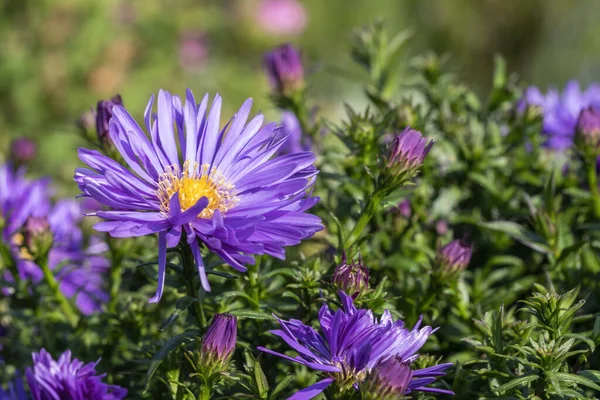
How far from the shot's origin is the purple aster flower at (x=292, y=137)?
1.40 m

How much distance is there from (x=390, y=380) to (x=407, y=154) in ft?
1.01

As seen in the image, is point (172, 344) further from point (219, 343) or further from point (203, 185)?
point (203, 185)

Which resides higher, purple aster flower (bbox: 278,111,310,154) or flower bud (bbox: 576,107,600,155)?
purple aster flower (bbox: 278,111,310,154)

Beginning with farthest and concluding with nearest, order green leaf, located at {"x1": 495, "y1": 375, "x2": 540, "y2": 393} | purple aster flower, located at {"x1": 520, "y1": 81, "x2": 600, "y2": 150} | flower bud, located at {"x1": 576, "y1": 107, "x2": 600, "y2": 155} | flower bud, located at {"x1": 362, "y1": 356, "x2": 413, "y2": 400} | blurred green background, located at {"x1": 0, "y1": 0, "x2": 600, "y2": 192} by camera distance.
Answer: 1. blurred green background, located at {"x1": 0, "y1": 0, "x2": 600, "y2": 192}
2. purple aster flower, located at {"x1": 520, "y1": 81, "x2": 600, "y2": 150}
3. flower bud, located at {"x1": 576, "y1": 107, "x2": 600, "y2": 155}
4. green leaf, located at {"x1": 495, "y1": 375, "x2": 540, "y2": 393}
5. flower bud, located at {"x1": 362, "y1": 356, "x2": 413, "y2": 400}

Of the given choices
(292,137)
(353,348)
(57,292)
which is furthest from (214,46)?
(353,348)

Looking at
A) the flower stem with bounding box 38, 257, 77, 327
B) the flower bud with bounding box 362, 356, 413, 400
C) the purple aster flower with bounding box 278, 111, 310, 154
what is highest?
the purple aster flower with bounding box 278, 111, 310, 154

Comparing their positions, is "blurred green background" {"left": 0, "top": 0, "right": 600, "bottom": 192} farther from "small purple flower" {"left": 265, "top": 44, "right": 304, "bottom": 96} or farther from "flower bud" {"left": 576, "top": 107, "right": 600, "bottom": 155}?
"flower bud" {"left": 576, "top": 107, "right": 600, "bottom": 155}

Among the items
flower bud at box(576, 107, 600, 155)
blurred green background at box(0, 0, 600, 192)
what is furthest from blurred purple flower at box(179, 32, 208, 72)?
flower bud at box(576, 107, 600, 155)

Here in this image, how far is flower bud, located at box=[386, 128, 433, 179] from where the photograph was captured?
885 millimetres

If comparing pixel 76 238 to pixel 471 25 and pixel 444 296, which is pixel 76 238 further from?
pixel 471 25

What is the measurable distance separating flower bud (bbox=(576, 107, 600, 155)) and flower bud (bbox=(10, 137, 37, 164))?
4.00 ft

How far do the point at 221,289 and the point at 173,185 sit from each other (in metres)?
0.15

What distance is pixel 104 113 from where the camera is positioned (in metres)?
1.03

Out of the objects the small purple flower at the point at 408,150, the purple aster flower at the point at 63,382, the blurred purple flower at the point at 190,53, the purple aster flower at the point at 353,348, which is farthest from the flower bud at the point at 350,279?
the blurred purple flower at the point at 190,53
